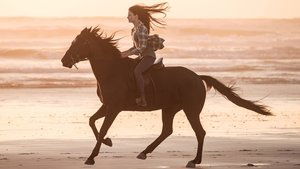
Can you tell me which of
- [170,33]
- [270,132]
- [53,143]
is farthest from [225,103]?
[170,33]

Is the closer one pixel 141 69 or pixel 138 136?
pixel 141 69

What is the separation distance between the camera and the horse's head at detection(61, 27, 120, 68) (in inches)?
611

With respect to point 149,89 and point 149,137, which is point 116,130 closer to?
point 149,137

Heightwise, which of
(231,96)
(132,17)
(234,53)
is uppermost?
(132,17)

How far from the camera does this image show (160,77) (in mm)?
15672

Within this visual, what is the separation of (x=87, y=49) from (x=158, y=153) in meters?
2.30

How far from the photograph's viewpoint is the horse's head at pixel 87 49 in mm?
15531

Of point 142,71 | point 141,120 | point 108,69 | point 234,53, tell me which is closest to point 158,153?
point 142,71

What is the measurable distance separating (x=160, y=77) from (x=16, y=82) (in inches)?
827

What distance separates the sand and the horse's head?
159cm

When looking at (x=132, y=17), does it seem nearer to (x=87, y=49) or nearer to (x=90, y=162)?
(x=87, y=49)

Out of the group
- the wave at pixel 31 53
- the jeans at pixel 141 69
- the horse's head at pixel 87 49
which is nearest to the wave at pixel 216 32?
the wave at pixel 31 53

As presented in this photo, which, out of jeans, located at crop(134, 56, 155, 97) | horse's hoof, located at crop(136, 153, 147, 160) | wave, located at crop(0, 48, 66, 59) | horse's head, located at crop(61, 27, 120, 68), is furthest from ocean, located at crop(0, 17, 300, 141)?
horse's head, located at crop(61, 27, 120, 68)

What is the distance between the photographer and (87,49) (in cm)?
1562
